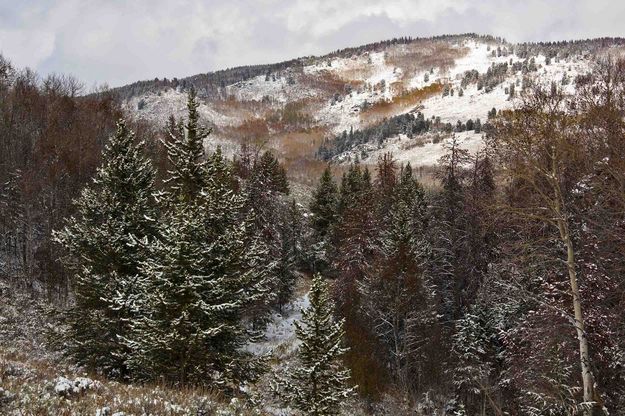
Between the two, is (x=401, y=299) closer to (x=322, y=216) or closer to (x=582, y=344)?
(x=582, y=344)

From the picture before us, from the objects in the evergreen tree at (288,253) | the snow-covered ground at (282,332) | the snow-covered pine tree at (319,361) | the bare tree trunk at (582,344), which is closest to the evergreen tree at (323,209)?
the evergreen tree at (288,253)

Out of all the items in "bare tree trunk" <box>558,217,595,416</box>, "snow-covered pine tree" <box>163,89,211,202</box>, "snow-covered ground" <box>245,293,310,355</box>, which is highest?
"snow-covered pine tree" <box>163,89,211,202</box>

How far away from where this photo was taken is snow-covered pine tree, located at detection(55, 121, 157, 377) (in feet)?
56.8

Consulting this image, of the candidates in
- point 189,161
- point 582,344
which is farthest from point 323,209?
point 582,344

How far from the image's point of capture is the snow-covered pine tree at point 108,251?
1731cm

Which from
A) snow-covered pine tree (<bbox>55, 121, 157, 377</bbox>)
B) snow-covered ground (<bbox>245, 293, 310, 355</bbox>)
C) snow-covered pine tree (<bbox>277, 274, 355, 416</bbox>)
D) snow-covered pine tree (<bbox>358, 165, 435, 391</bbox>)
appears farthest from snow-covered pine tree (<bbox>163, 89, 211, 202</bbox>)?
snow-covered ground (<bbox>245, 293, 310, 355</bbox>)

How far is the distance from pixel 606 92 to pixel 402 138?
190 m

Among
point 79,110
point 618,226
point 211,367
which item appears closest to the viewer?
point 618,226

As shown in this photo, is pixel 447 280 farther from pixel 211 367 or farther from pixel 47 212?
pixel 47 212

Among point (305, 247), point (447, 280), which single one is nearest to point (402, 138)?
point (305, 247)

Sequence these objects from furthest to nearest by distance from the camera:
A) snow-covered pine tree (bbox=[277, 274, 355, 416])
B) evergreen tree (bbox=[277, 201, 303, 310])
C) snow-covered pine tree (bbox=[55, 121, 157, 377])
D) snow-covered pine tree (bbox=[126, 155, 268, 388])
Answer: evergreen tree (bbox=[277, 201, 303, 310]) < snow-covered pine tree (bbox=[277, 274, 355, 416]) < snow-covered pine tree (bbox=[55, 121, 157, 377]) < snow-covered pine tree (bbox=[126, 155, 268, 388])

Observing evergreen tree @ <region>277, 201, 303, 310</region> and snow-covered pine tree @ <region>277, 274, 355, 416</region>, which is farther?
evergreen tree @ <region>277, 201, 303, 310</region>

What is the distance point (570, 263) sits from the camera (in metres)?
13.1

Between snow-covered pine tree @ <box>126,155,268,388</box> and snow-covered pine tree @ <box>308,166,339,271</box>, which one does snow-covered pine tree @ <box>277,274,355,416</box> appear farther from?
snow-covered pine tree @ <box>308,166,339,271</box>
